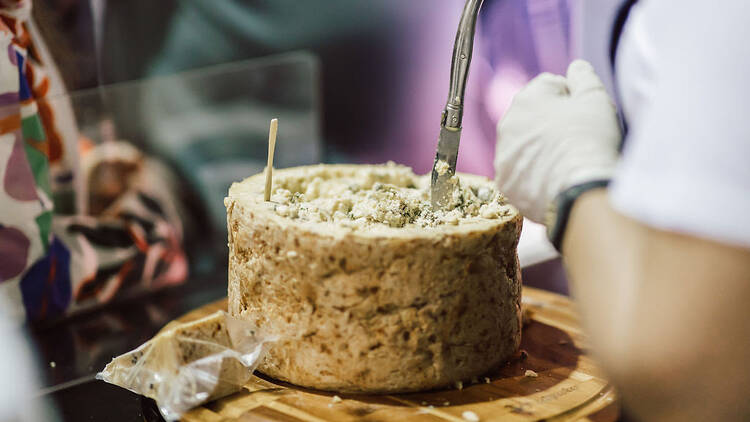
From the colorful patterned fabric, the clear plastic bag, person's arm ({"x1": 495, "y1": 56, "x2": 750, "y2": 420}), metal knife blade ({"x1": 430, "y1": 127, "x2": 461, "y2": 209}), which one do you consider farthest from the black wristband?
the colorful patterned fabric

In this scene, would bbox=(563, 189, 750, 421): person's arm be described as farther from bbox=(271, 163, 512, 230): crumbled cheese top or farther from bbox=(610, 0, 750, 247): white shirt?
bbox=(271, 163, 512, 230): crumbled cheese top

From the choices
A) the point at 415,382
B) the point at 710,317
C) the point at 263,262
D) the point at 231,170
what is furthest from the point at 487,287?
the point at 231,170

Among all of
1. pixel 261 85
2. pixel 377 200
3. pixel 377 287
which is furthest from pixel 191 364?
pixel 261 85

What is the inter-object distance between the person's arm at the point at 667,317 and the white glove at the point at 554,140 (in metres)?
0.09

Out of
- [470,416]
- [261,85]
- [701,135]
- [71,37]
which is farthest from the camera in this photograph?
[261,85]

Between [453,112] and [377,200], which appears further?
[377,200]

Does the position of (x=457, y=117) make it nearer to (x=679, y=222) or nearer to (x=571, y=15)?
(x=679, y=222)

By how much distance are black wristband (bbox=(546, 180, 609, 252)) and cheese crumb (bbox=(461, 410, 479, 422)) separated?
1.34 feet

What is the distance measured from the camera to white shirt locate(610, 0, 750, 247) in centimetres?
64

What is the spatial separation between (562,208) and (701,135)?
22cm

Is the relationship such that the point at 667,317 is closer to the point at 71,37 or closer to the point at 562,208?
the point at 562,208

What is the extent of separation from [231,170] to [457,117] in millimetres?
1316

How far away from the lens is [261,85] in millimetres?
2426

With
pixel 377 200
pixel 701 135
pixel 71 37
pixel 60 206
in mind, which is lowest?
pixel 60 206
